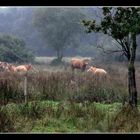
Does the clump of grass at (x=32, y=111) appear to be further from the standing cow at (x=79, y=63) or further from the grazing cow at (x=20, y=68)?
the standing cow at (x=79, y=63)

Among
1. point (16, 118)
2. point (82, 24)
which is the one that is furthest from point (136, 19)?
point (16, 118)

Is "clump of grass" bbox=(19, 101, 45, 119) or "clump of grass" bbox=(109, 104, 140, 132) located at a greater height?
"clump of grass" bbox=(19, 101, 45, 119)

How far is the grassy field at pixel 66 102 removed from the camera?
587cm

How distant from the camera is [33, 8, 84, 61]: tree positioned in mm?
6008

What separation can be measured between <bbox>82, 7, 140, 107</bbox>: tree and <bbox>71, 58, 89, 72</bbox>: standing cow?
1.34 ft

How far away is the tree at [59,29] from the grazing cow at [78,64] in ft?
0.59

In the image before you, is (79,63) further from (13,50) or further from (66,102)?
(13,50)

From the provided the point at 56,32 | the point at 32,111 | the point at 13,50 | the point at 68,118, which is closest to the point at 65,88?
the point at 68,118

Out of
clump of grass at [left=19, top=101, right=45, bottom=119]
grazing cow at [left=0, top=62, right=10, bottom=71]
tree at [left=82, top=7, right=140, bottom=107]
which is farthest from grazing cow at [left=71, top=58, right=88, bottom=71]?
grazing cow at [left=0, top=62, right=10, bottom=71]

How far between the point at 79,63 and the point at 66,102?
0.55 meters

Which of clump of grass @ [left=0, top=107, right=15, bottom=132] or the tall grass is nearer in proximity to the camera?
clump of grass @ [left=0, top=107, right=15, bottom=132]

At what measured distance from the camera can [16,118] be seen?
592 centimetres

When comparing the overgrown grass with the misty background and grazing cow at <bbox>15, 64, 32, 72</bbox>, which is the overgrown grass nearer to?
grazing cow at <bbox>15, 64, 32, 72</bbox>

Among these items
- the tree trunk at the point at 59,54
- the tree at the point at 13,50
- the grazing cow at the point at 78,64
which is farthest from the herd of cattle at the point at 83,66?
the tree at the point at 13,50
